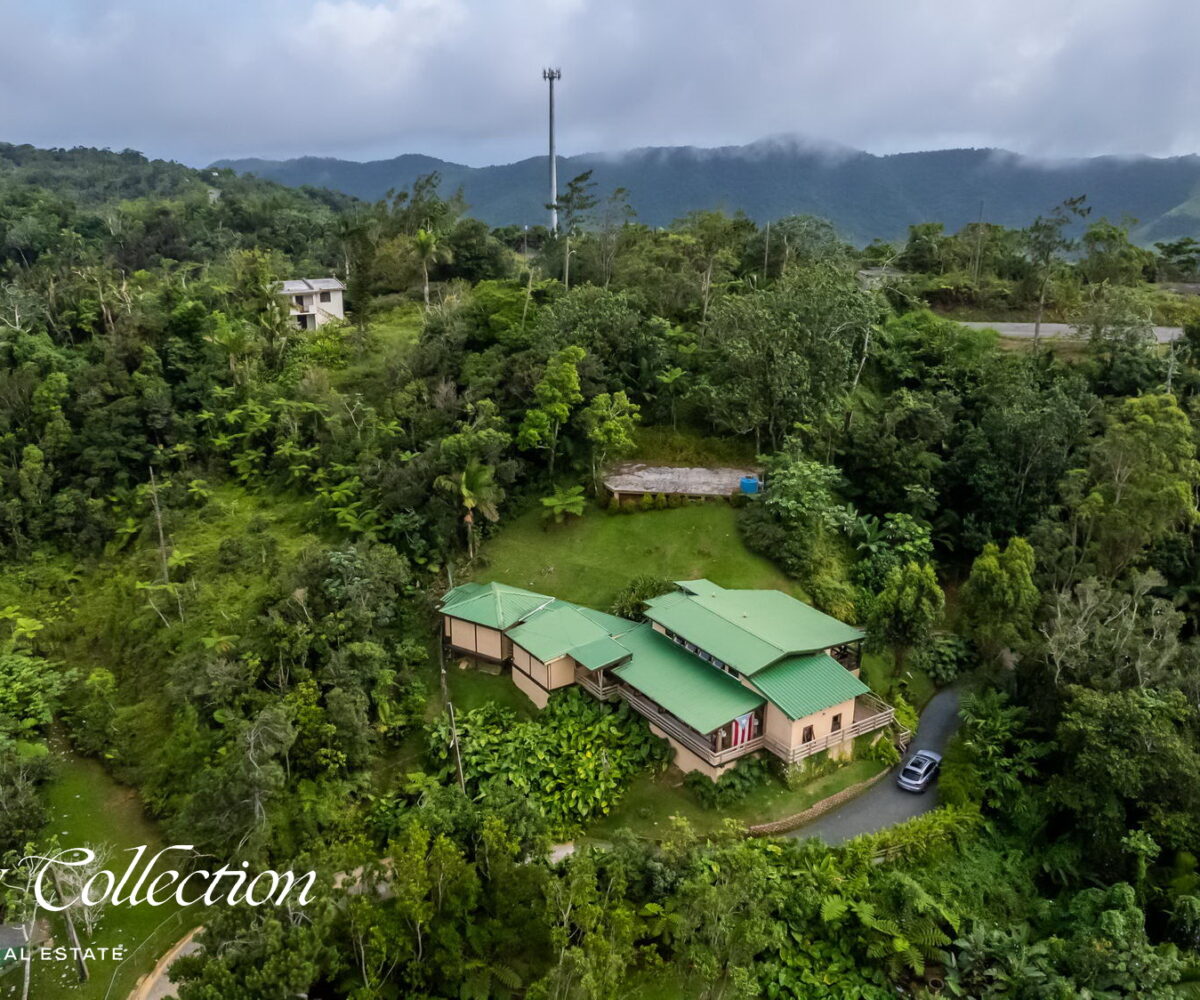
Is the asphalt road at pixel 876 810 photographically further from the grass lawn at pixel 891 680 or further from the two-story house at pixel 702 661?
the grass lawn at pixel 891 680

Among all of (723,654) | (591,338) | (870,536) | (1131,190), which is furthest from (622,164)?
(723,654)

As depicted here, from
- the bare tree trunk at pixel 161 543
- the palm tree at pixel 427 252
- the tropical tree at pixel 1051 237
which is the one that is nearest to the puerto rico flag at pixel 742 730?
the bare tree trunk at pixel 161 543

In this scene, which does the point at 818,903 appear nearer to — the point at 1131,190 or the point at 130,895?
the point at 130,895

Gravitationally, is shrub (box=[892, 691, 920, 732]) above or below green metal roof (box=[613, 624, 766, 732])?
below

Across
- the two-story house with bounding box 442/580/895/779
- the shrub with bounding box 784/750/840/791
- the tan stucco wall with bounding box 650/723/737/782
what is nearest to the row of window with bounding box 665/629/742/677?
the two-story house with bounding box 442/580/895/779

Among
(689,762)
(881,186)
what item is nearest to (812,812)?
(689,762)

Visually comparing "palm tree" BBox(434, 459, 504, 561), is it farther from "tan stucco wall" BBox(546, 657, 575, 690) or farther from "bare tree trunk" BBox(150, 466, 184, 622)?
"bare tree trunk" BBox(150, 466, 184, 622)
